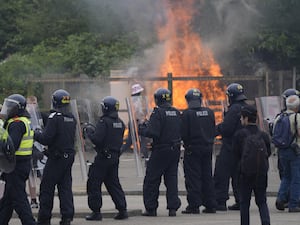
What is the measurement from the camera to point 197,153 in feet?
52.4

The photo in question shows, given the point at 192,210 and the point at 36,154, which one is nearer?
the point at 192,210

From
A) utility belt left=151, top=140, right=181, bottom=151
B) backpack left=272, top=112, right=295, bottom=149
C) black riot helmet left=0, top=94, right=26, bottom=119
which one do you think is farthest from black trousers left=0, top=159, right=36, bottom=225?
backpack left=272, top=112, right=295, bottom=149

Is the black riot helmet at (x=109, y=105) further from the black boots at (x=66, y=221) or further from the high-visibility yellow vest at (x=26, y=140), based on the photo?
the high-visibility yellow vest at (x=26, y=140)

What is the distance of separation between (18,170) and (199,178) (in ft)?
12.7

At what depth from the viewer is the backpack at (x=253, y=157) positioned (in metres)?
12.8

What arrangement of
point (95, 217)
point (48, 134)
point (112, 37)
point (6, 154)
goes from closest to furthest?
point (6, 154), point (48, 134), point (95, 217), point (112, 37)

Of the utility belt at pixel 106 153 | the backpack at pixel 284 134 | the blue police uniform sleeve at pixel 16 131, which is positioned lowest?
the utility belt at pixel 106 153

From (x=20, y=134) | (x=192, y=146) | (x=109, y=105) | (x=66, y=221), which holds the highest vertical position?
(x=109, y=105)

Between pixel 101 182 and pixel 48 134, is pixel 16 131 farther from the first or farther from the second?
pixel 101 182

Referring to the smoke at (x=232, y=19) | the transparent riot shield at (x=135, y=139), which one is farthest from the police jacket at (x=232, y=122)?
the smoke at (x=232, y=19)

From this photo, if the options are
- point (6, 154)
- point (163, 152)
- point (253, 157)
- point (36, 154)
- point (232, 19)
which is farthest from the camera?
point (232, 19)

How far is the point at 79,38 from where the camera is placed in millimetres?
36250

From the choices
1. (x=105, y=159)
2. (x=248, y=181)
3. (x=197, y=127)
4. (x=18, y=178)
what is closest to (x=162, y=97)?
(x=197, y=127)

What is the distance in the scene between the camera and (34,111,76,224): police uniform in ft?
46.9
